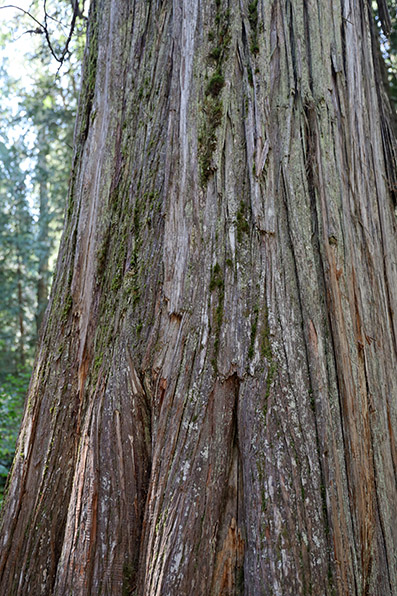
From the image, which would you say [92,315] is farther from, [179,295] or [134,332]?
[179,295]

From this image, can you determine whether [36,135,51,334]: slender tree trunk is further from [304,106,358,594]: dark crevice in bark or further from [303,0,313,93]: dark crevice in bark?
[304,106,358,594]: dark crevice in bark

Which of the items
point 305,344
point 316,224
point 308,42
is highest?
point 308,42

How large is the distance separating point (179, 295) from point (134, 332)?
0.77 ft

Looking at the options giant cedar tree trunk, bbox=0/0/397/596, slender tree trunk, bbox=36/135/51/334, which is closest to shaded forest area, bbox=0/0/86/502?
slender tree trunk, bbox=36/135/51/334

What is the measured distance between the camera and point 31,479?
82.9 inches

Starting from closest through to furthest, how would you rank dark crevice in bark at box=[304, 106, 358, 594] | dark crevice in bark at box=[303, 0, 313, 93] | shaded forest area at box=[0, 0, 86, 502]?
1. dark crevice in bark at box=[304, 106, 358, 594]
2. dark crevice in bark at box=[303, 0, 313, 93]
3. shaded forest area at box=[0, 0, 86, 502]

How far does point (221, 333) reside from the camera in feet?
5.82

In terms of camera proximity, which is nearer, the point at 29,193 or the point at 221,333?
the point at 221,333

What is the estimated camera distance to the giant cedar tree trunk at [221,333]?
5.28 feet

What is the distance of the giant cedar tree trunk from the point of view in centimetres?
161

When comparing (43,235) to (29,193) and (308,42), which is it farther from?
(308,42)

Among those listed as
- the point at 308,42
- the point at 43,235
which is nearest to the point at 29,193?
the point at 43,235

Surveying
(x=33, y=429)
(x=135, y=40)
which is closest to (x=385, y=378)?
(x=33, y=429)

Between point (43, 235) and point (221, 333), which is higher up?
point (43, 235)
